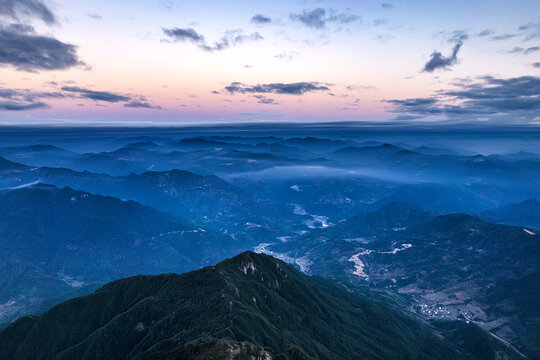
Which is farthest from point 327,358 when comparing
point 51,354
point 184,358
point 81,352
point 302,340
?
point 51,354

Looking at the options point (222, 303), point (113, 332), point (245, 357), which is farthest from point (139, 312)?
point (245, 357)

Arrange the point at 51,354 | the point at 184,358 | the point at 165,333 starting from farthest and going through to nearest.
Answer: the point at 51,354 → the point at 165,333 → the point at 184,358

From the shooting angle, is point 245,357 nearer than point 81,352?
Yes

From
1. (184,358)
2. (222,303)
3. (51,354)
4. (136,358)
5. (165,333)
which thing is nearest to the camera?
(184,358)

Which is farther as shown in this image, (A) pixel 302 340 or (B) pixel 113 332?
(A) pixel 302 340

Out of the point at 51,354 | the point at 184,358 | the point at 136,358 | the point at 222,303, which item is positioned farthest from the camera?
the point at 51,354

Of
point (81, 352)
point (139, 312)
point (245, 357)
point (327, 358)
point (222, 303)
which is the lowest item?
point (327, 358)

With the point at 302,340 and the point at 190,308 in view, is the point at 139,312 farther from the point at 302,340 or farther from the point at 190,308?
the point at 302,340

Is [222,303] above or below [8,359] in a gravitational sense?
above

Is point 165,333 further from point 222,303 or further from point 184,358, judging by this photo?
point 184,358
